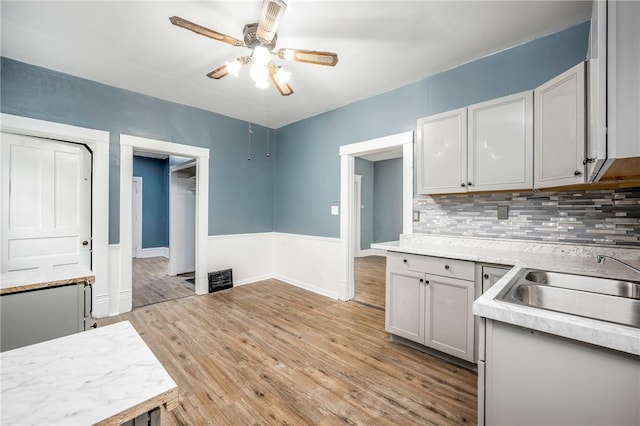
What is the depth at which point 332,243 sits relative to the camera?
13.3 ft

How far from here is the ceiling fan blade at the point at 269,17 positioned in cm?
166

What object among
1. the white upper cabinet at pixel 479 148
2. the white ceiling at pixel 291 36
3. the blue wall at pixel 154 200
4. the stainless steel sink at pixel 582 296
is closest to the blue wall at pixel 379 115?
the white ceiling at pixel 291 36

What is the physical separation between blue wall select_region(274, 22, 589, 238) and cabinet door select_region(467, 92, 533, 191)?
1.34 ft

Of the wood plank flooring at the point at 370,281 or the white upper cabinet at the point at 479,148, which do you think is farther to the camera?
the wood plank flooring at the point at 370,281

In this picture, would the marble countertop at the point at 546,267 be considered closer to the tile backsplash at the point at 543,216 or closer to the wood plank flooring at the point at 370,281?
the tile backsplash at the point at 543,216

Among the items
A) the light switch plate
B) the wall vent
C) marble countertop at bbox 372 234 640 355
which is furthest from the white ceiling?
the wall vent

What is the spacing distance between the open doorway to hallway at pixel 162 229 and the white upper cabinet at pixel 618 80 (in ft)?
14.9

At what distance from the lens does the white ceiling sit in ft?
6.74

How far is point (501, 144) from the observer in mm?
2248

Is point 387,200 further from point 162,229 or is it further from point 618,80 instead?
point 618,80

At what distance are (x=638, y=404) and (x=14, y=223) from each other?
455 centimetres

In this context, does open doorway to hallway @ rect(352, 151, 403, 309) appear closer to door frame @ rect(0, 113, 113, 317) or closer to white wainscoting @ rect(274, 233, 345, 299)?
white wainscoting @ rect(274, 233, 345, 299)

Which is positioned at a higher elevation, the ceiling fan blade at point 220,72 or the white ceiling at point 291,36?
the white ceiling at point 291,36

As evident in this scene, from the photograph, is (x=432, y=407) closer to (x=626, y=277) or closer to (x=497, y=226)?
(x=626, y=277)
